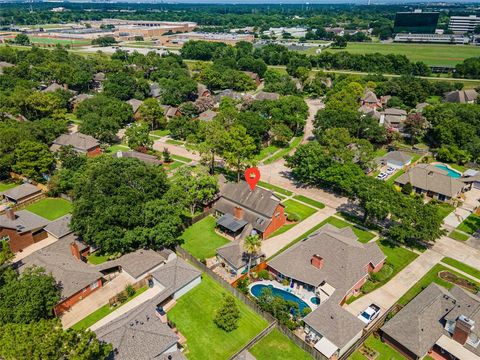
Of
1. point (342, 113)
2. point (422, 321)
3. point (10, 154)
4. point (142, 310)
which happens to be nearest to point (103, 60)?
point (10, 154)

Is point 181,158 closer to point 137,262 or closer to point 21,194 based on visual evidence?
point 21,194

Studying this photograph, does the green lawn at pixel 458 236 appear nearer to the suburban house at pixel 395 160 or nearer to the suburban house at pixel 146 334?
the suburban house at pixel 395 160

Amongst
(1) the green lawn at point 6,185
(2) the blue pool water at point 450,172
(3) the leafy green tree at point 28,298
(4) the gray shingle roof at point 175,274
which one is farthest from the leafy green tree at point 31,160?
(2) the blue pool water at point 450,172

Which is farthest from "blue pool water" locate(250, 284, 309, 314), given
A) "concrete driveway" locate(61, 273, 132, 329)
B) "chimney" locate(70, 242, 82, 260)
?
"chimney" locate(70, 242, 82, 260)

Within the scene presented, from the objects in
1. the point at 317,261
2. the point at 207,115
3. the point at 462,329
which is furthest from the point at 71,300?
the point at 207,115

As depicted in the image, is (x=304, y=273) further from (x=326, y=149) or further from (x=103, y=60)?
(x=103, y=60)

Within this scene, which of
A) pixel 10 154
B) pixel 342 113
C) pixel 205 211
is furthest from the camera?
pixel 342 113
